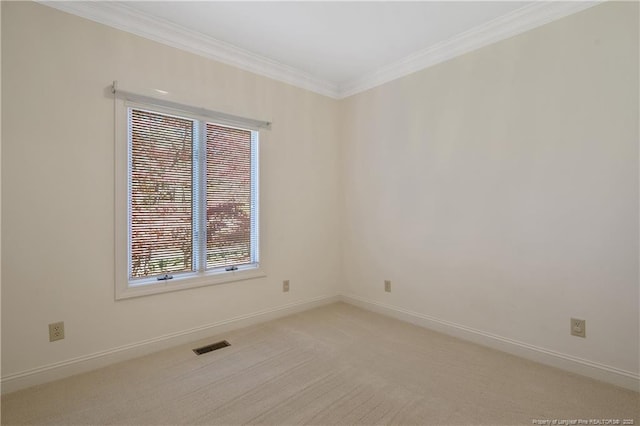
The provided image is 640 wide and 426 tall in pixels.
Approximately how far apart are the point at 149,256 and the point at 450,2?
310cm

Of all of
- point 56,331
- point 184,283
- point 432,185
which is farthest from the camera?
point 432,185

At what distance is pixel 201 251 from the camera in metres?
2.94

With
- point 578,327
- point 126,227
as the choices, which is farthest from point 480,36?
point 126,227

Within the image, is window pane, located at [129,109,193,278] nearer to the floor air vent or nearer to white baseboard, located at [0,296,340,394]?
white baseboard, located at [0,296,340,394]

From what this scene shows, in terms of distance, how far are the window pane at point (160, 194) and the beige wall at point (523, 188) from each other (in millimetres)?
2015

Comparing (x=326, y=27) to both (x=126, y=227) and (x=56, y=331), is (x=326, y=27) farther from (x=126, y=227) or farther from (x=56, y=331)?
(x=56, y=331)

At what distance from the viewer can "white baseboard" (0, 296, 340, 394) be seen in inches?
82.4

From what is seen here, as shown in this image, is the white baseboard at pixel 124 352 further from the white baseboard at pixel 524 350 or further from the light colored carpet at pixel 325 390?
the white baseboard at pixel 524 350

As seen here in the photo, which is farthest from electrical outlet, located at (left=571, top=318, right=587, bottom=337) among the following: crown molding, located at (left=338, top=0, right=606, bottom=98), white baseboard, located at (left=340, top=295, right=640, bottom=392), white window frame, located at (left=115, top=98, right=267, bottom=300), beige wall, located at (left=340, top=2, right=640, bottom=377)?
white window frame, located at (left=115, top=98, right=267, bottom=300)

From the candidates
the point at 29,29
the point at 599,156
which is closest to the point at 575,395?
the point at 599,156

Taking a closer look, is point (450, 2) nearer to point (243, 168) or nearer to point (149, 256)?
point (243, 168)

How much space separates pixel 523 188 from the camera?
99.1 inches

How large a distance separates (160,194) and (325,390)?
201 cm

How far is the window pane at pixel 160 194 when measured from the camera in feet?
8.46
